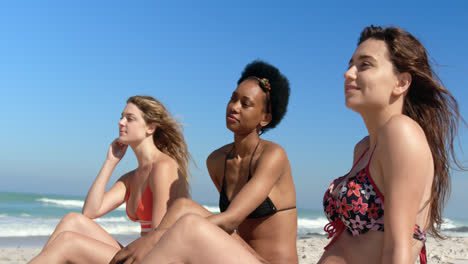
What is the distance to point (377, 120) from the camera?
103 inches

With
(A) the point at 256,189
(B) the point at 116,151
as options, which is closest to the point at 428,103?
(A) the point at 256,189

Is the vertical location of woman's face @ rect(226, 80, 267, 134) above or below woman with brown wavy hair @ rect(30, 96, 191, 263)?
above

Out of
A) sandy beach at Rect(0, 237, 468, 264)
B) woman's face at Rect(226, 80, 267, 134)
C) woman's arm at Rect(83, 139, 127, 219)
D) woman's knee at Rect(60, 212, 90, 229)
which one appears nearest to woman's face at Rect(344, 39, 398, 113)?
woman's face at Rect(226, 80, 267, 134)

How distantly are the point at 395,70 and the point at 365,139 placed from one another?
26.5 inches

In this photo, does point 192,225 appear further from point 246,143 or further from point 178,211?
A: point 246,143

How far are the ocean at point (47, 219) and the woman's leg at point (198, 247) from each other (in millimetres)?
11457

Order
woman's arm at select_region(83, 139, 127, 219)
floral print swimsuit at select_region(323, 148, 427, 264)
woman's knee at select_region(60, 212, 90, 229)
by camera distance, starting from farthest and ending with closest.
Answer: woman's arm at select_region(83, 139, 127, 219), woman's knee at select_region(60, 212, 90, 229), floral print swimsuit at select_region(323, 148, 427, 264)

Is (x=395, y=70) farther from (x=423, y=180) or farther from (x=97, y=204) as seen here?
(x=97, y=204)

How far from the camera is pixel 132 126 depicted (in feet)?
16.3

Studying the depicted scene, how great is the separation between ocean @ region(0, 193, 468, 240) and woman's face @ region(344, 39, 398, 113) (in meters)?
12.2

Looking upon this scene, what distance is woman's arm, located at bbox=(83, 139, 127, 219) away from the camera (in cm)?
494

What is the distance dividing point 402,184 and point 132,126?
3323 mm

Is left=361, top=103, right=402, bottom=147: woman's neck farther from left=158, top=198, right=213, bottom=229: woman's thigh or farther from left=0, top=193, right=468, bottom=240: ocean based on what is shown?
left=0, top=193, right=468, bottom=240: ocean

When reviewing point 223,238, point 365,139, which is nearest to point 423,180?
point 365,139
